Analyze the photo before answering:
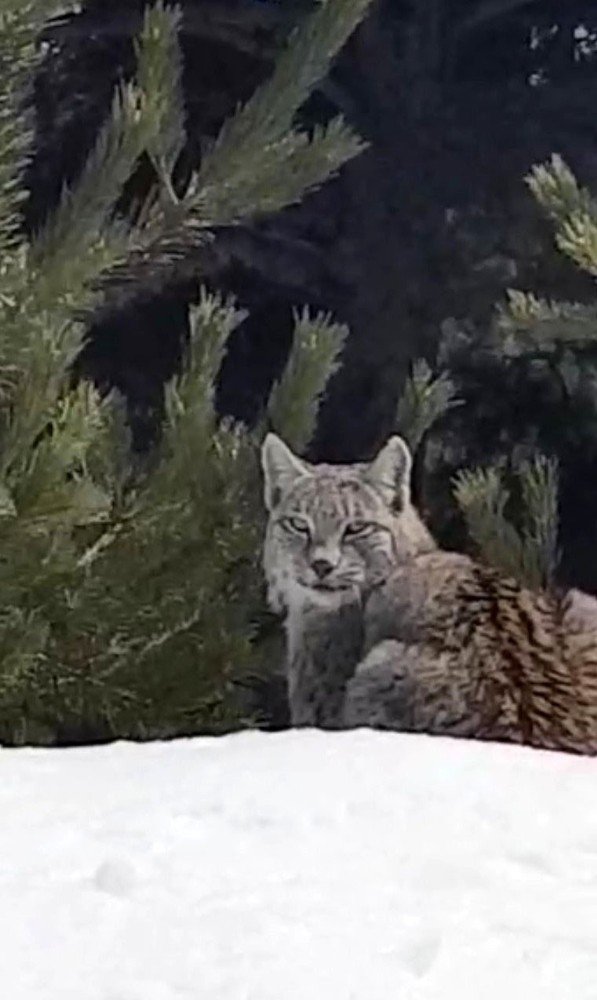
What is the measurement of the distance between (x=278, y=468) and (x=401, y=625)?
1.73 ft

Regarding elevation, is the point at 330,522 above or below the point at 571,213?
below

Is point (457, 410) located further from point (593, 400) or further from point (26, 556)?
point (26, 556)

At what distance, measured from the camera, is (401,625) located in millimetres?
3988

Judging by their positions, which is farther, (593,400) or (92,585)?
(593,400)

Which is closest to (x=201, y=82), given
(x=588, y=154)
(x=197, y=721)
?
(x=588, y=154)

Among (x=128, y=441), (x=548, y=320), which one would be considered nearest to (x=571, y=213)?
(x=548, y=320)

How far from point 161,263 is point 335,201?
1.62m

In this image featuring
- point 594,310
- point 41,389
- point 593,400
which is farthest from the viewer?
point 593,400

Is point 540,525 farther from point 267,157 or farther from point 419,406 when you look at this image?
point 267,157

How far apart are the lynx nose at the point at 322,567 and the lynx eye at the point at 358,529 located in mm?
75

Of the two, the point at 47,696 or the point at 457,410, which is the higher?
the point at 457,410

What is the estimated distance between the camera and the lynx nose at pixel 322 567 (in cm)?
414

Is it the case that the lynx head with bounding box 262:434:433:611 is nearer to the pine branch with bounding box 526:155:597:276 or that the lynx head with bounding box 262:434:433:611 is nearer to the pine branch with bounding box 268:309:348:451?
the pine branch with bounding box 268:309:348:451

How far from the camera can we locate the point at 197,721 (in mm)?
4605
